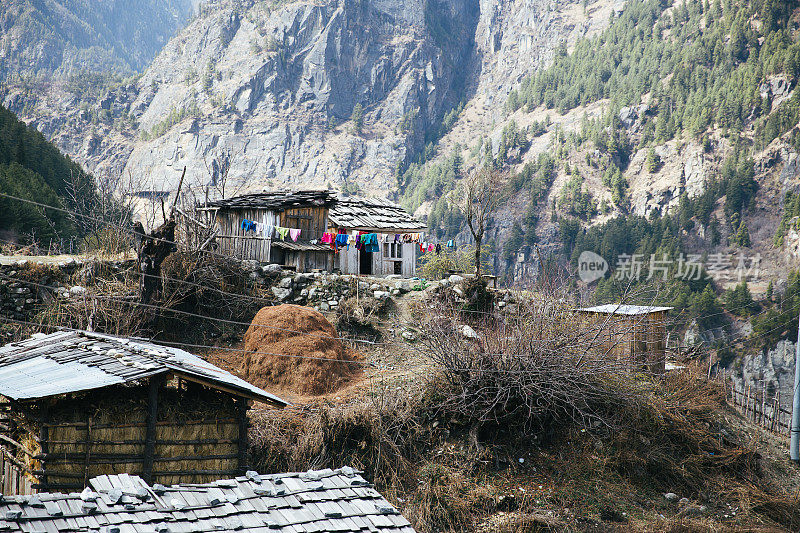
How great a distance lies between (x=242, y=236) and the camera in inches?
957

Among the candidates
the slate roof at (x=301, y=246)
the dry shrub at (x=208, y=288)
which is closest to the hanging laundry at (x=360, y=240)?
the slate roof at (x=301, y=246)

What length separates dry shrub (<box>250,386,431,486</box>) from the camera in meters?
13.3

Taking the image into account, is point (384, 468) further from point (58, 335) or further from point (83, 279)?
point (83, 279)

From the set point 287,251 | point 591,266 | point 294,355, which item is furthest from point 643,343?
point 591,266

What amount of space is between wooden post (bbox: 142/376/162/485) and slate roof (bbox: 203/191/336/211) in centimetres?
1481

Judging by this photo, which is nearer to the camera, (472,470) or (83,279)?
(472,470)

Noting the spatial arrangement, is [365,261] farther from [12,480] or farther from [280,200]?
[12,480]

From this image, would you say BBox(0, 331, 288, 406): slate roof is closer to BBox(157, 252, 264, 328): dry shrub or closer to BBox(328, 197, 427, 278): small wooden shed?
BBox(157, 252, 264, 328): dry shrub

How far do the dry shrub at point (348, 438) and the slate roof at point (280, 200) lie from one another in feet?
38.3

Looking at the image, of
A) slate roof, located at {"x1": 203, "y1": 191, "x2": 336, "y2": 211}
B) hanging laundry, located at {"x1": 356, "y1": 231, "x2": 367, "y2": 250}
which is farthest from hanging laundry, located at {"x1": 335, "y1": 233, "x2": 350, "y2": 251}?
slate roof, located at {"x1": 203, "y1": 191, "x2": 336, "y2": 211}

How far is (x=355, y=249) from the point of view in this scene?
24719 millimetres

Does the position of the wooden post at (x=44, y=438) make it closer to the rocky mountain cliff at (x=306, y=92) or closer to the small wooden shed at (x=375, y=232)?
the small wooden shed at (x=375, y=232)

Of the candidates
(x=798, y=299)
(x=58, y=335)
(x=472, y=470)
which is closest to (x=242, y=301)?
(x=58, y=335)

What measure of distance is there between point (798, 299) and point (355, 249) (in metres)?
45.5
